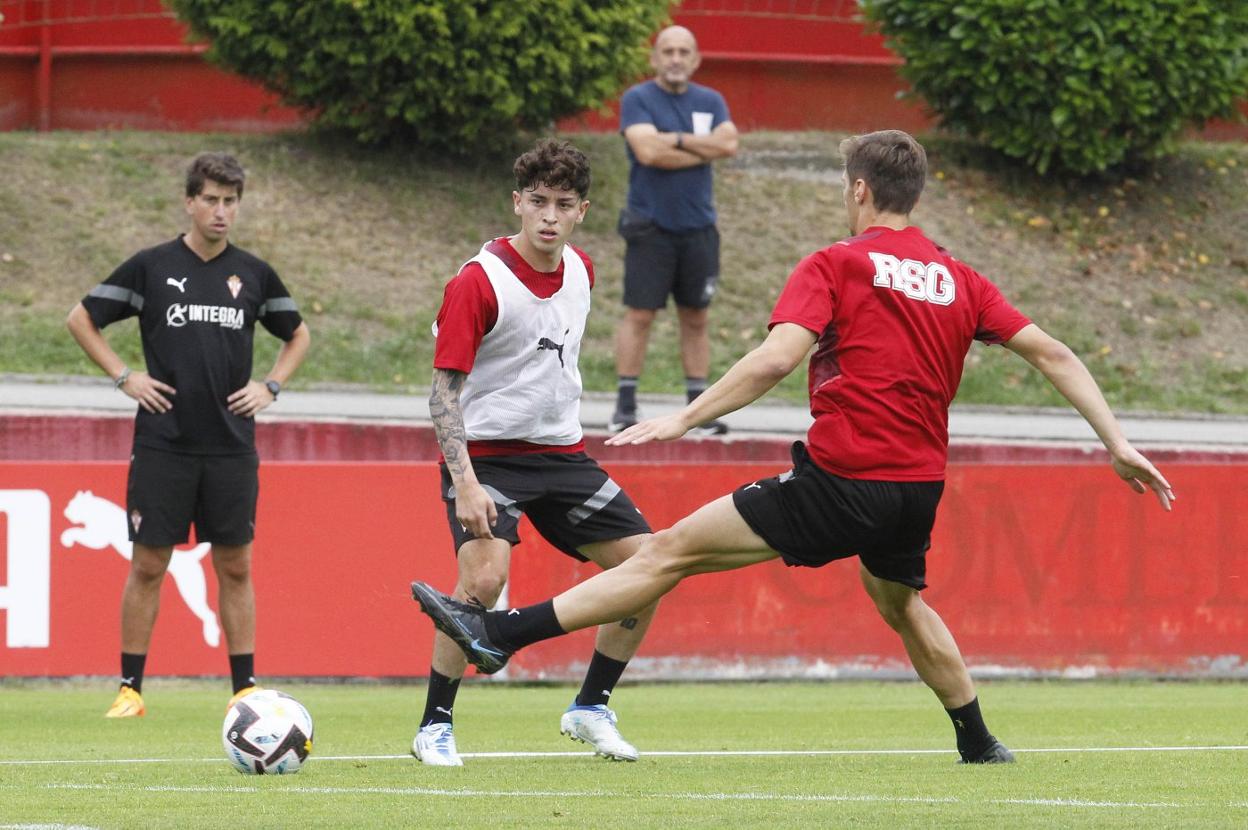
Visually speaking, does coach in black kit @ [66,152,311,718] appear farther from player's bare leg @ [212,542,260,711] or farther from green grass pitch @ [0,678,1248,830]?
green grass pitch @ [0,678,1248,830]

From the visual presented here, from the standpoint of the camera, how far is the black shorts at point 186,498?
9.29 m

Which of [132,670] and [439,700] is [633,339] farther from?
[439,700]

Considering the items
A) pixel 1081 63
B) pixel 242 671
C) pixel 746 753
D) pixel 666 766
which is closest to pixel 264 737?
pixel 666 766

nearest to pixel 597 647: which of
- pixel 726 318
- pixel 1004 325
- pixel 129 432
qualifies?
pixel 1004 325

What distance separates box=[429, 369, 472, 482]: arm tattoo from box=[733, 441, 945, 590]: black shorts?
3.36ft

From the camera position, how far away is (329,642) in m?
11.4

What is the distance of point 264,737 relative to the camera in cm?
677

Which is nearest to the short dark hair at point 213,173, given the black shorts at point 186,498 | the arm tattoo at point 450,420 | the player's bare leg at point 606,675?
the black shorts at point 186,498

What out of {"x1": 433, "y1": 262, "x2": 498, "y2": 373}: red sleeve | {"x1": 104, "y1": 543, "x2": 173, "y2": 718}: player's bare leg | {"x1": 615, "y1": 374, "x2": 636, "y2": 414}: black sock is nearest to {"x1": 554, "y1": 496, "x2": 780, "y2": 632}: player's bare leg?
{"x1": 433, "y1": 262, "x2": 498, "y2": 373}: red sleeve

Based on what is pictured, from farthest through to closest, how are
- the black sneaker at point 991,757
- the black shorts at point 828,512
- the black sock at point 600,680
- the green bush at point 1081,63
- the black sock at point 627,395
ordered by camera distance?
the green bush at point 1081,63 < the black sock at point 627,395 < the black sock at point 600,680 < the black sneaker at point 991,757 < the black shorts at point 828,512

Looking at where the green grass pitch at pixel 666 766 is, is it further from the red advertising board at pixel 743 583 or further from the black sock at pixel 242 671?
the red advertising board at pixel 743 583

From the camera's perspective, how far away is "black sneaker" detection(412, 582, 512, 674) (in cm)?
673

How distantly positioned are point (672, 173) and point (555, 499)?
603cm

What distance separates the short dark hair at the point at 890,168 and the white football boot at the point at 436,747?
2383 millimetres
